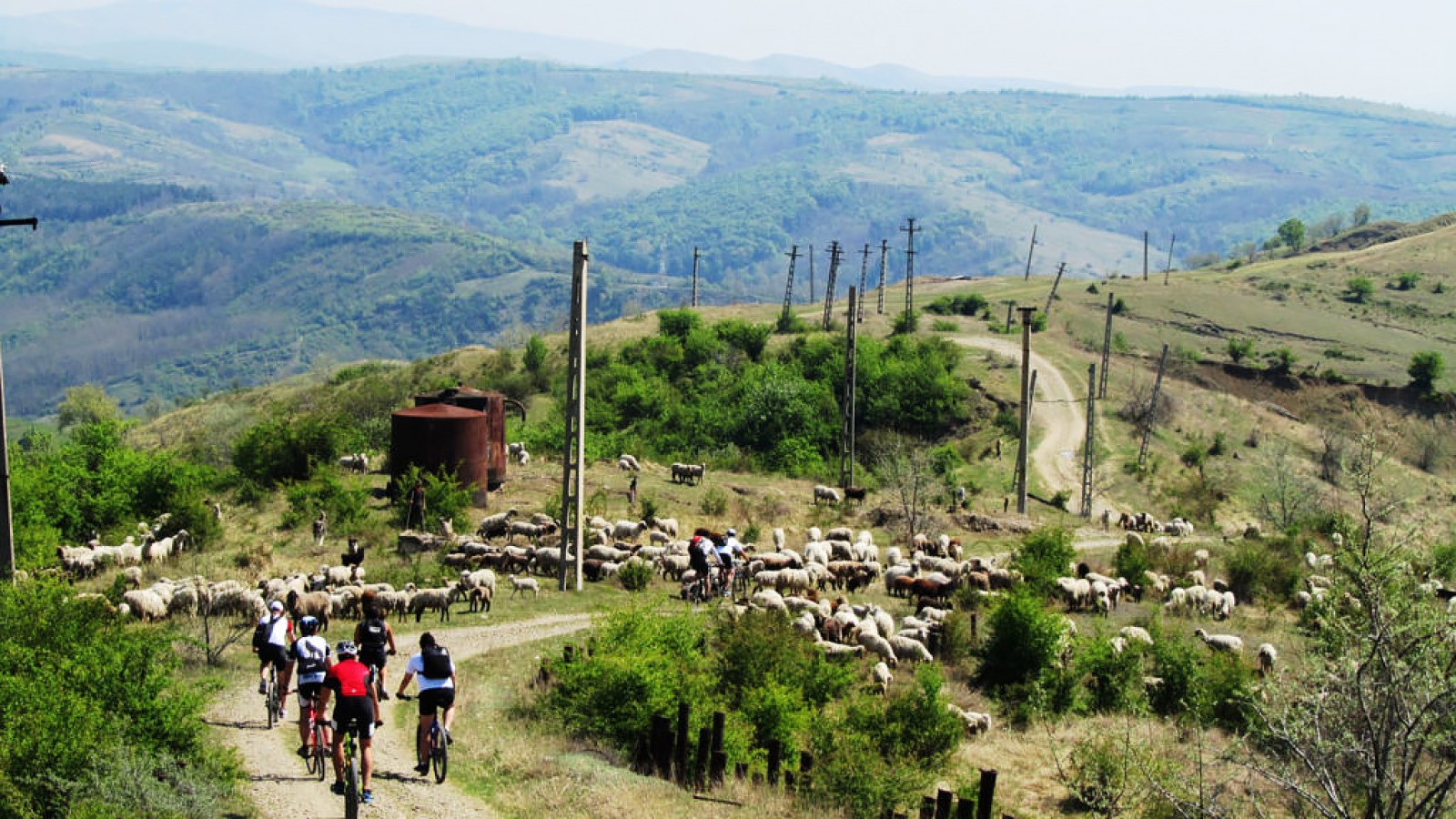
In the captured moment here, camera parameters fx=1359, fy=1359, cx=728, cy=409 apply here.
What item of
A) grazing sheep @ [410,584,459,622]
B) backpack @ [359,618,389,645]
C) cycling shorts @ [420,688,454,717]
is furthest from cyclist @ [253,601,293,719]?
grazing sheep @ [410,584,459,622]

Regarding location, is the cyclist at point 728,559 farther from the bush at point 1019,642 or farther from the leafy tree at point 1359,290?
the leafy tree at point 1359,290

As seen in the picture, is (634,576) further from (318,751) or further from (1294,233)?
(1294,233)

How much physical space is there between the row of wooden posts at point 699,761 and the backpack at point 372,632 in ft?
12.7

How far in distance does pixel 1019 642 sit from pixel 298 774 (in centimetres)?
1401

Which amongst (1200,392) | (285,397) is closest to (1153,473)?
(1200,392)

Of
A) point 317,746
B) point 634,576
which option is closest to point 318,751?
point 317,746

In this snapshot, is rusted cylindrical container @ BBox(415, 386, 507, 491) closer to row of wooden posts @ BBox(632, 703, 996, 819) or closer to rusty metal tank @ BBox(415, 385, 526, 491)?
rusty metal tank @ BBox(415, 385, 526, 491)

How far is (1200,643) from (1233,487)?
35.8m

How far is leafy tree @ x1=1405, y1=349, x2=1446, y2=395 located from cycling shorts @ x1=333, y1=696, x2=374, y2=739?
267ft

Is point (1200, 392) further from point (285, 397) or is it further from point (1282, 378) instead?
point (285, 397)

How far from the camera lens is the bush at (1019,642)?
24859mm

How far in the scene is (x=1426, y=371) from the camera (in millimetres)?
82375

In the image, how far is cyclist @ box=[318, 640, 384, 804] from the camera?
1462cm

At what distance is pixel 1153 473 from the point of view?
204 ft
